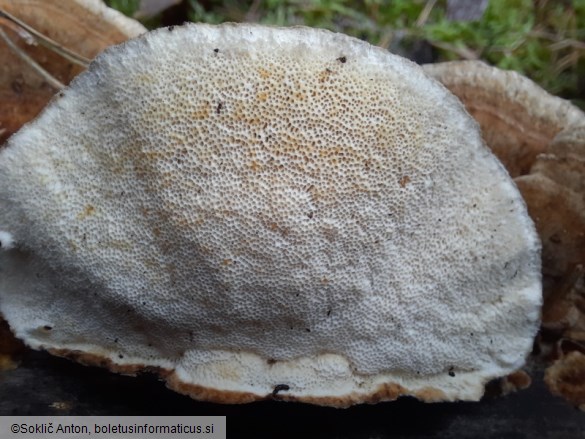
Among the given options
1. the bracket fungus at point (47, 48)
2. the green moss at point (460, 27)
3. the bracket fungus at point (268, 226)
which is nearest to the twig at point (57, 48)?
the bracket fungus at point (47, 48)

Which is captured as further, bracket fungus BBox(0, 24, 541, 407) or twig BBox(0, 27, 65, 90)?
twig BBox(0, 27, 65, 90)

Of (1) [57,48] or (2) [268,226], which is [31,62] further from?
(2) [268,226]

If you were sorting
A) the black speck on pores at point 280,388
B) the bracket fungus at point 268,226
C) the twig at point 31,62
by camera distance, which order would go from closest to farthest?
1. the bracket fungus at point 268,226
2. the black speck on pores at point 280,388
3. the twig at point 31,62

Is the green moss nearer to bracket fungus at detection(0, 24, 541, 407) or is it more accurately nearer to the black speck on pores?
bracket fungus at detection(0, 24, 541, 407)

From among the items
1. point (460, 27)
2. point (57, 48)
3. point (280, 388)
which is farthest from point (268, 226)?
point (460, 27)

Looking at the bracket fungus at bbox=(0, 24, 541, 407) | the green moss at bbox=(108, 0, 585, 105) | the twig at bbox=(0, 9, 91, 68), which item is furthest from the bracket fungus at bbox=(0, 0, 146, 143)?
the green moss at bbox=(108, 0, 585, 105)

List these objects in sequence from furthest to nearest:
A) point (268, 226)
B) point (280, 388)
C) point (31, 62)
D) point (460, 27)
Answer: point (460, 27), point (31, 62), point (280, 388), point (268, 226)

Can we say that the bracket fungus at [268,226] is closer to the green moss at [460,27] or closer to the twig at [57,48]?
the twig at [57,48]

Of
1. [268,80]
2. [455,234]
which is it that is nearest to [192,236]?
[268,80]

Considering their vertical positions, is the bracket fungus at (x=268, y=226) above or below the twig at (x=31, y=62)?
below
